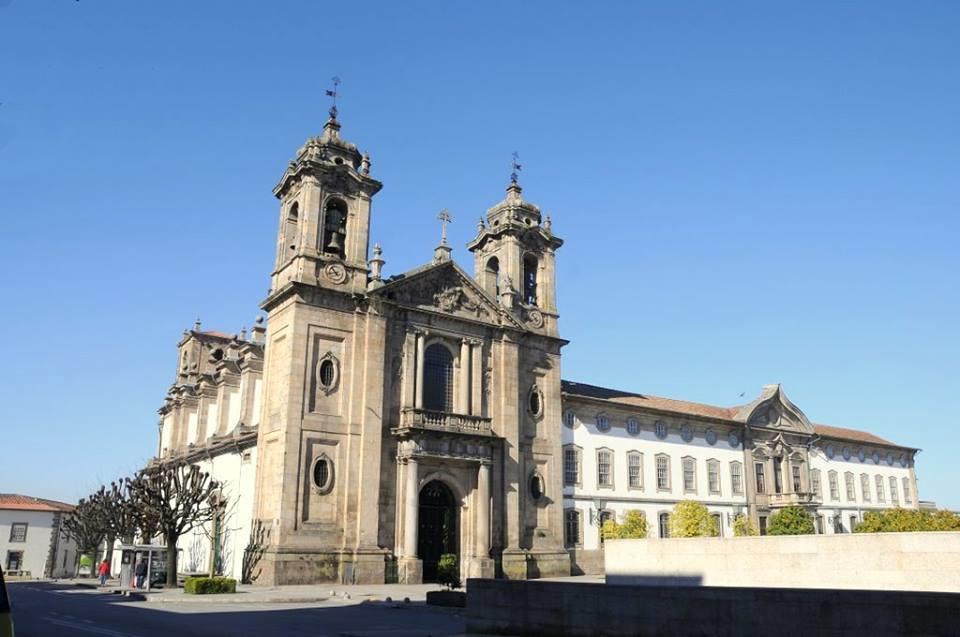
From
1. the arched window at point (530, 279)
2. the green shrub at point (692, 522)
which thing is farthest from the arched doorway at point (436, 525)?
the green shrub at point (692, 522)

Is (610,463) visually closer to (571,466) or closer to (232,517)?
(571,466)

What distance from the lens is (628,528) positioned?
45281 mm

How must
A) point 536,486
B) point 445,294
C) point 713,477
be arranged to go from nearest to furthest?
point 445,294 → point 536,486 → point 713,477

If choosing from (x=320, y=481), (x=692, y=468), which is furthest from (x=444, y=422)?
(x=692, y=468)

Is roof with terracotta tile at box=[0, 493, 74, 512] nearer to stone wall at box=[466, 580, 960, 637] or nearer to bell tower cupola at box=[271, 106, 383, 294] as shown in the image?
bell tower cupola at box=[271, 106, 383, 294]

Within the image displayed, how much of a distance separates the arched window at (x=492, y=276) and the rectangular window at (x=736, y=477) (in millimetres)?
21503

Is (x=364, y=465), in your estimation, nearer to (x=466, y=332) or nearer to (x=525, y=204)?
(x=466, y=332)

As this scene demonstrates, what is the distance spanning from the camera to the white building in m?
46.8

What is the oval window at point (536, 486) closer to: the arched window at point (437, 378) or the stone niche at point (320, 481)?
the arched window at point (437, 378)

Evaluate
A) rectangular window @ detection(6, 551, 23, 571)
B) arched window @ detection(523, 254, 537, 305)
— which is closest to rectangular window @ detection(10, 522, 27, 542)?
rectangular window @ detection(6, 551, 23, 571)

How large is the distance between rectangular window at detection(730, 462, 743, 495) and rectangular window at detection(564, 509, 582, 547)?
14.7m

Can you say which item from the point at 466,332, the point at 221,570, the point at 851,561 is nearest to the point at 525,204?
the point at 466,332

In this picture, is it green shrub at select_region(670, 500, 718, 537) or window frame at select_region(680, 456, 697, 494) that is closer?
green shrub at select_region(670, 500, 718, 537)

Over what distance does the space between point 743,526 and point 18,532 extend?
211 ft
